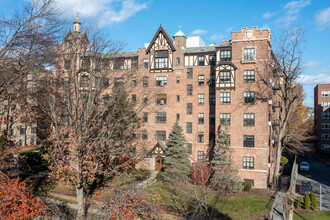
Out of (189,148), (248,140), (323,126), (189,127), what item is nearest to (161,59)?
(189,127)

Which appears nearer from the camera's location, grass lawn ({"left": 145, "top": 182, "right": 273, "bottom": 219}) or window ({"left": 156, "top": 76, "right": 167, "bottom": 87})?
grass lawn ({"left": 145, "top": 182, "right": 273, "bottom": 219})

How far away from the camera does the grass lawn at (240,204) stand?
75.6 feet

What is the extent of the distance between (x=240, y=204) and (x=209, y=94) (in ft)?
53.8

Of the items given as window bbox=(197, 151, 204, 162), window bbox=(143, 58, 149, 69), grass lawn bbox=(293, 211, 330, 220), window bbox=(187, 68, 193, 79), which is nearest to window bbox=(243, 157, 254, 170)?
window bbox=(197, 151, 204, 162)

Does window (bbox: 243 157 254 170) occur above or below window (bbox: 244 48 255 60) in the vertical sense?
below

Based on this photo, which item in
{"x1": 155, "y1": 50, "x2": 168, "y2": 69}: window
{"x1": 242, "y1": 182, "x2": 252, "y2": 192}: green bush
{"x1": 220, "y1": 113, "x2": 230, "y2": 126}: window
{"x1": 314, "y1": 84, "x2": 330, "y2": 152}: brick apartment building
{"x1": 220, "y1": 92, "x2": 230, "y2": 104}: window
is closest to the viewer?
{"x1": 242, "y1": 182, "x2": 252, "y2": 192}: green bush

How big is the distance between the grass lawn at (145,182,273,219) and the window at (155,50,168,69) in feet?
59.1

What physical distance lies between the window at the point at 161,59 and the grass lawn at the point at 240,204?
18.0 m

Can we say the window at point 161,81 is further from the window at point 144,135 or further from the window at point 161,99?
the window at point 144,135

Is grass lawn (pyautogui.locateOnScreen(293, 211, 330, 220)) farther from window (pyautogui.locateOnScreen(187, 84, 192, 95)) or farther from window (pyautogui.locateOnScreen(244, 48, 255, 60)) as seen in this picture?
window (pyautogui.locateOnScreen(187, 84, 192, 95))

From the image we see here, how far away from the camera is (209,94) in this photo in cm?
3678

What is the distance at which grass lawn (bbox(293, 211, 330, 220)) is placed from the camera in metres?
25.1

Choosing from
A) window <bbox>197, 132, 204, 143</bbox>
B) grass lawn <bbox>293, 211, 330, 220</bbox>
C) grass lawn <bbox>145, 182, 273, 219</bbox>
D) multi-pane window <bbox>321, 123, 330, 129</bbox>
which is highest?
multi-pane window <bbox>321, 123, 330, 129</bbox>

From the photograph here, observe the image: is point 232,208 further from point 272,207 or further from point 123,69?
point 123,69
